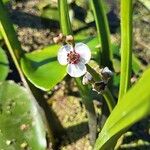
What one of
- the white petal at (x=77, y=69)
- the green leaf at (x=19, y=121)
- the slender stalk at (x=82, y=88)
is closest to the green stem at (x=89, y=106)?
the slender stalk at (x=82, y=88)

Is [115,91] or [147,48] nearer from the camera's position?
[115,91]

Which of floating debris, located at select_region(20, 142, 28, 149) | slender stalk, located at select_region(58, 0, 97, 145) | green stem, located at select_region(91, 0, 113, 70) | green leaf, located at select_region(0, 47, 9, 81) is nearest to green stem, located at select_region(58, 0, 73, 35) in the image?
slender stalk, located at select_region(58, 0, 97, 145)

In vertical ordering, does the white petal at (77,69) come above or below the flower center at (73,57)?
below

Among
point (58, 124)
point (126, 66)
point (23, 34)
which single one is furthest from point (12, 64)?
point (126, 66)

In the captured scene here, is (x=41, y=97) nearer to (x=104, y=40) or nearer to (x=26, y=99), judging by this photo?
(x=26, y=99)

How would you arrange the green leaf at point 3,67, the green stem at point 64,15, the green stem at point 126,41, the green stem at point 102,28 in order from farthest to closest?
the green leaf at point 3,67, the green stem at point 102,28, the green stem at point 64,15, the green stem at point 126,41

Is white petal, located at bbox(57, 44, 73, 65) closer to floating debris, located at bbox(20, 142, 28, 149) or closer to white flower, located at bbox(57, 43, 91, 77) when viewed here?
white flower, located at bbox(57, 43, 91, 77)

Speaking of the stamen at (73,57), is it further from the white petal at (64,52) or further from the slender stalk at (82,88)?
the slender stalk at (82,88)
